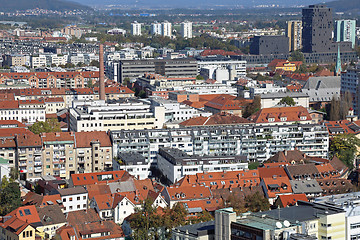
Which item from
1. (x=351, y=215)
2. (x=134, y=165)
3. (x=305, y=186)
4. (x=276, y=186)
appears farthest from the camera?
(x=134, y=165)

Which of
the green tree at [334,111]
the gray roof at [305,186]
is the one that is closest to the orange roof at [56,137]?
the gray roof at [305,186]

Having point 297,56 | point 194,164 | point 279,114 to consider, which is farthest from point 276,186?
point 297,56

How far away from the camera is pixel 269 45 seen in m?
86.7

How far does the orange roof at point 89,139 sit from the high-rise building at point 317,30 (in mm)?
54774

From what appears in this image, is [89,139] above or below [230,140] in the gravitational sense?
above

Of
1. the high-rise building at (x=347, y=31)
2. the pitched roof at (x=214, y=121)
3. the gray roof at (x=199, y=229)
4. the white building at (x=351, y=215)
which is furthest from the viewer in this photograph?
the high-rise building at (x=347, y=31)

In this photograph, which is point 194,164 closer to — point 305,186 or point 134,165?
point 134,165

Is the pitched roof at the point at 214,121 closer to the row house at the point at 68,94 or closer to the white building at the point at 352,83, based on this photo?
the white building at the point at 352,83

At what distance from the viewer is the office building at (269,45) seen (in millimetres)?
86125

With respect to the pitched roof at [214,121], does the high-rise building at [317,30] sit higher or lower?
higher

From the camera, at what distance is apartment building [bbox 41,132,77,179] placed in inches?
1435

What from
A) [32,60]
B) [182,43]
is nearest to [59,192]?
[32,60]

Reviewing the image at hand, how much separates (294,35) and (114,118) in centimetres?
5757

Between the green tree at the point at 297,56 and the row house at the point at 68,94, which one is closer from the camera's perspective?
the row house at the point at 68,94
